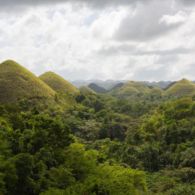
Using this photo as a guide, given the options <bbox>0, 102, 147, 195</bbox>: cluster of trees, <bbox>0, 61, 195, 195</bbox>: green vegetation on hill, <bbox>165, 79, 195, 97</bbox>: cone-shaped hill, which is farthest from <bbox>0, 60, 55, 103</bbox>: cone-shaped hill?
<bbox>165, 79, 195, 97</bbox>: cone-shaped hill

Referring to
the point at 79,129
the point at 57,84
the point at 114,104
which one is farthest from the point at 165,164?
the point at 57,84

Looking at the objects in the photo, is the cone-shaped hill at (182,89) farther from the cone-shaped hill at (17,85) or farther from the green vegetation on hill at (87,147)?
the cone-shaped hill at (17,85)

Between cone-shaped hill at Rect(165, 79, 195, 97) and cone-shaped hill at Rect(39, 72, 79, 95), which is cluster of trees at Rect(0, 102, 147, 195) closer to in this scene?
cone-shaped hill at Rect(39, 72, 79, 95)

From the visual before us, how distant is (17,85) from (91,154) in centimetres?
6181

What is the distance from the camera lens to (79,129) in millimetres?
75812

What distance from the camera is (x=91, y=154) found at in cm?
3859

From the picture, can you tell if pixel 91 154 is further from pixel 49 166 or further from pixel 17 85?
pixel 17 85

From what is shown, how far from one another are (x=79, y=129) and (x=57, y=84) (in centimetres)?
6250

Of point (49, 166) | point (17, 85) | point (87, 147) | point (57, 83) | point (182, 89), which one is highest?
point (57, 83)

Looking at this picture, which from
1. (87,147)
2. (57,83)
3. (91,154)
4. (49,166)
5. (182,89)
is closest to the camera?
(49,166)

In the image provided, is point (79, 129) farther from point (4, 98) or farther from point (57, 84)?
point (57, 84)

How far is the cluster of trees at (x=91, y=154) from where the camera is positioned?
1234 inches

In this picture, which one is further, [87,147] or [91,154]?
[87,147]

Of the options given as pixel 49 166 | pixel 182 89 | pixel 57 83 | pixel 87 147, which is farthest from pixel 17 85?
pixel 182 89
